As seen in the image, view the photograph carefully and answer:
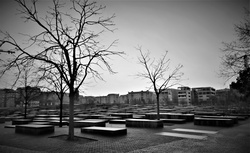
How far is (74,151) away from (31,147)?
94.1 inches

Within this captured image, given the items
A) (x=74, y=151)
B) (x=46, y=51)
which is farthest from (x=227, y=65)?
(x=46, y=51)

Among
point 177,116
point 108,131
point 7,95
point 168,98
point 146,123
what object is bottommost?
point 168,98

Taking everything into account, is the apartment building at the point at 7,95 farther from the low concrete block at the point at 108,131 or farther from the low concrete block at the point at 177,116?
the low concrete block at the point at 177,116

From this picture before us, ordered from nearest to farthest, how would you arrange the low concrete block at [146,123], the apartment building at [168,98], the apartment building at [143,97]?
the low concrete block at [146,123] < the apartment building at [168,98] < the apartment building at [143,97]

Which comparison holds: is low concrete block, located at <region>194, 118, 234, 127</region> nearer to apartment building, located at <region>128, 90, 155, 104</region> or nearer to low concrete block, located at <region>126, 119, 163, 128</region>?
low concrete block, located at <region>126, 119, 163, 128</region>

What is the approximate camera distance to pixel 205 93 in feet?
439

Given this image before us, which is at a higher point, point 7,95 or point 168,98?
point 7,95

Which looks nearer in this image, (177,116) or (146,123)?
(146,123)

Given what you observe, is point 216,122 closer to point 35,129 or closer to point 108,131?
point 108,131

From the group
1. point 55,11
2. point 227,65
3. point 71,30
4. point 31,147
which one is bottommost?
point 31,147

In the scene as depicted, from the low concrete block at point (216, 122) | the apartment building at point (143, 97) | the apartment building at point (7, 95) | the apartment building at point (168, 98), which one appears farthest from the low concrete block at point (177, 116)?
the apartment building at point (143, 97)

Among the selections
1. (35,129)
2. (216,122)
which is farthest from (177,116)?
(35,129)

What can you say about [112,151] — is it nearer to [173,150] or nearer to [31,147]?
[173,150]

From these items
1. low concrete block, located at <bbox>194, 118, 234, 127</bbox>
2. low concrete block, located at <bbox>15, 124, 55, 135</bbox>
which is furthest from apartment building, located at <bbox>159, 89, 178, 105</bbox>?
low concrete block, located at <bbox>15, 124, 55, 135</bbox>
